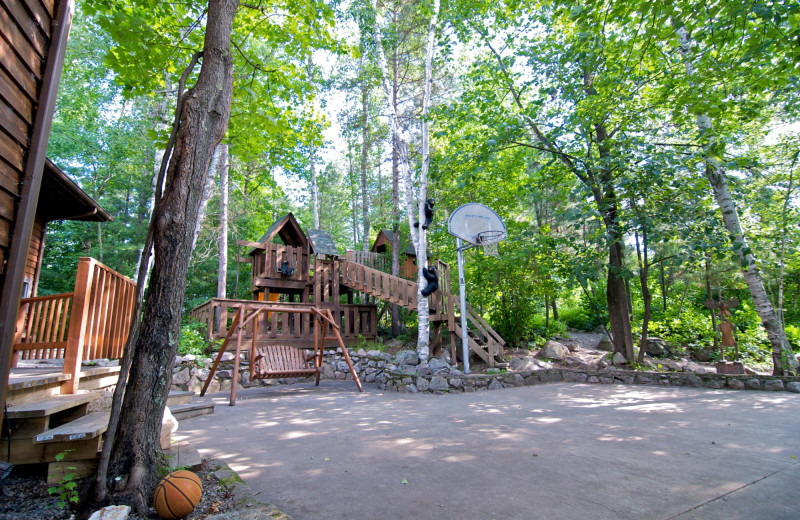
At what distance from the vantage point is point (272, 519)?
81.7 inches

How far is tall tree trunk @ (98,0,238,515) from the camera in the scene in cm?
247

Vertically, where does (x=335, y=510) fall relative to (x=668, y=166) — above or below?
below

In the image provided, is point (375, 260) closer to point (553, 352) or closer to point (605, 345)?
point (553, 352)

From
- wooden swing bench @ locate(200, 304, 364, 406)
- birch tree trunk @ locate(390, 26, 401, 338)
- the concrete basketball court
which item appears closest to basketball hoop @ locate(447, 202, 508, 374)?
wooden swing bench @ locate(200, 304, 364, 406)

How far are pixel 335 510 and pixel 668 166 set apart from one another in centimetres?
866

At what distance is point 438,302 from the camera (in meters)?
11.0

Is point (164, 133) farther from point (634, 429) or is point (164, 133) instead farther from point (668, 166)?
point (668, 166)

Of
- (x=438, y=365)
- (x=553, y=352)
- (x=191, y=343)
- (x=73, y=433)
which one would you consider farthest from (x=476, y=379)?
(x=191, y=343)

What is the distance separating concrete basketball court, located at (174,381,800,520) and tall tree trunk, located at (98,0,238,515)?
30.1 inches

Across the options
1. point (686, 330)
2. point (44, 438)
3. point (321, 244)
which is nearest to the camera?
point (44, 438)

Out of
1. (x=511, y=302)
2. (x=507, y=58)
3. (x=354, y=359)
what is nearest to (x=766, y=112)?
(x=507, y=58)

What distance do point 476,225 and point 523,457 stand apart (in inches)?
260

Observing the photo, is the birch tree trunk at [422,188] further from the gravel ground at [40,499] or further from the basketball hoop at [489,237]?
the gravel ground at [40,499]

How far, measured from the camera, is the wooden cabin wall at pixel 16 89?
223 centimetres
